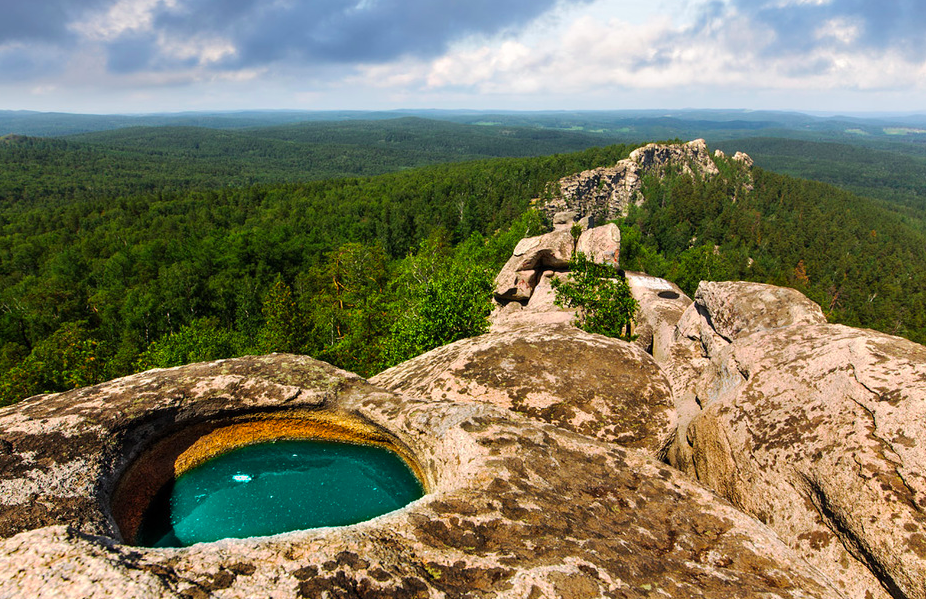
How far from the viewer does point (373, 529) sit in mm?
6234

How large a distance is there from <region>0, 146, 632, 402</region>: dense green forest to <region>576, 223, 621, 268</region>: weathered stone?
805cm

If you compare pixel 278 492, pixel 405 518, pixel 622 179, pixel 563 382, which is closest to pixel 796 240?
pixel 622 179

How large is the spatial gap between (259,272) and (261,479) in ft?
223

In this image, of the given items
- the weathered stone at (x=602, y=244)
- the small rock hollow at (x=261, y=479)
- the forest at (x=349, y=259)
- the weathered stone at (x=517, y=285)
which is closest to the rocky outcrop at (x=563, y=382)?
the small rock hollow at (x=261, y=479)

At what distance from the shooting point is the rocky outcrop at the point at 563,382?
10805 mm

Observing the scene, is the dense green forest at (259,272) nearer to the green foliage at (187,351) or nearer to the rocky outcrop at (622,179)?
the green foliage at (187,351)

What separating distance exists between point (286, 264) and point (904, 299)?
139m

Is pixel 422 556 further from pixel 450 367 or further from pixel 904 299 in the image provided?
pixel 904 299

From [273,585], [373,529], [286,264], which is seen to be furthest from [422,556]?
[286,264]

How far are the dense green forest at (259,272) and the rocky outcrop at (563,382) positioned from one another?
6.57 meters

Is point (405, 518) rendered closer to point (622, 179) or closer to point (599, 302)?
point (599, 302)

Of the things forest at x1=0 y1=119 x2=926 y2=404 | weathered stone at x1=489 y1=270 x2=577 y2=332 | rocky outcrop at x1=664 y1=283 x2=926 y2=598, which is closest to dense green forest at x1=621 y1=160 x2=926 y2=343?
forest at x1=0 y1=119 x2=926 y2=404

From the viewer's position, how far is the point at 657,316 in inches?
915

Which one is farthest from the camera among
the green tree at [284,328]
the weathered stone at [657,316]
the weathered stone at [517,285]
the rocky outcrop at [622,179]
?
the rocky outcrop at [622,179]
